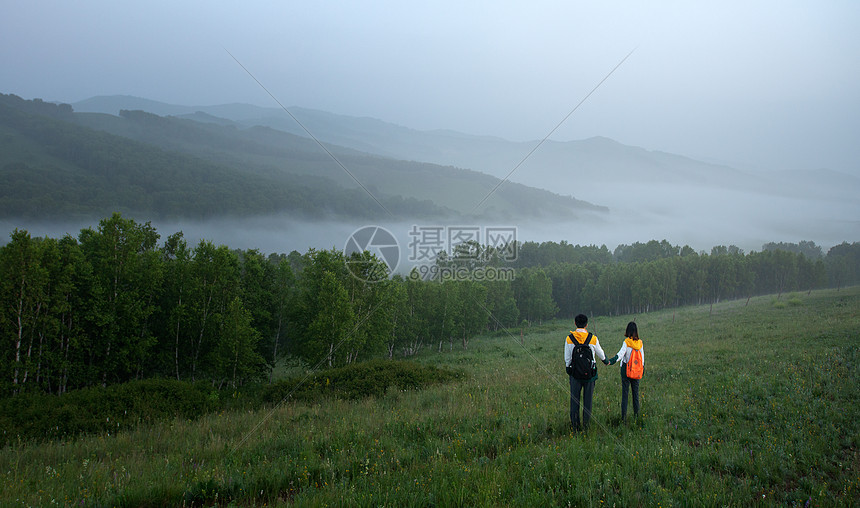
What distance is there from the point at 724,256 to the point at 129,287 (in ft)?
395

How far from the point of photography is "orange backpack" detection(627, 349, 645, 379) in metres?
9.77

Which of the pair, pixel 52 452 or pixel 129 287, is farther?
pixel 129 287

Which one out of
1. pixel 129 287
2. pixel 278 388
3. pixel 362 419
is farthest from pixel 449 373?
pixel 129 287

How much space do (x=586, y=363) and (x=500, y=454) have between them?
2877 mm

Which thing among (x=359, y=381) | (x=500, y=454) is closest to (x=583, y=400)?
(x=500, y=454)

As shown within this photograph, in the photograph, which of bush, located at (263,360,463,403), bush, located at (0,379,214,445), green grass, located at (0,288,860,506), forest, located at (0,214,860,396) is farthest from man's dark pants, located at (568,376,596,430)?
forest, located at (0,214,860,396)

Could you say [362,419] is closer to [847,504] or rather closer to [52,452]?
[52,452]

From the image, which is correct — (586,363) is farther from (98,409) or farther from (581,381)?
(98,409)

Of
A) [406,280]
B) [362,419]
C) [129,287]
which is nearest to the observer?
[362,419]

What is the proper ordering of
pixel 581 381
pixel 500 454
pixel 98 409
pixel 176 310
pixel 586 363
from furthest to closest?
pixel 176 310, pixel 98 409, pixel 581 381, pixel 586 363, pixel 500 454

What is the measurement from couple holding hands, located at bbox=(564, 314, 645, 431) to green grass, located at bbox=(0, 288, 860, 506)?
0.66m

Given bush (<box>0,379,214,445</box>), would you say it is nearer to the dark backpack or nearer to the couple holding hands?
the couple holding hands

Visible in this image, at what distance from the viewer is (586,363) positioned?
9164mm

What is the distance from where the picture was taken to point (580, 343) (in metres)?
9.27
